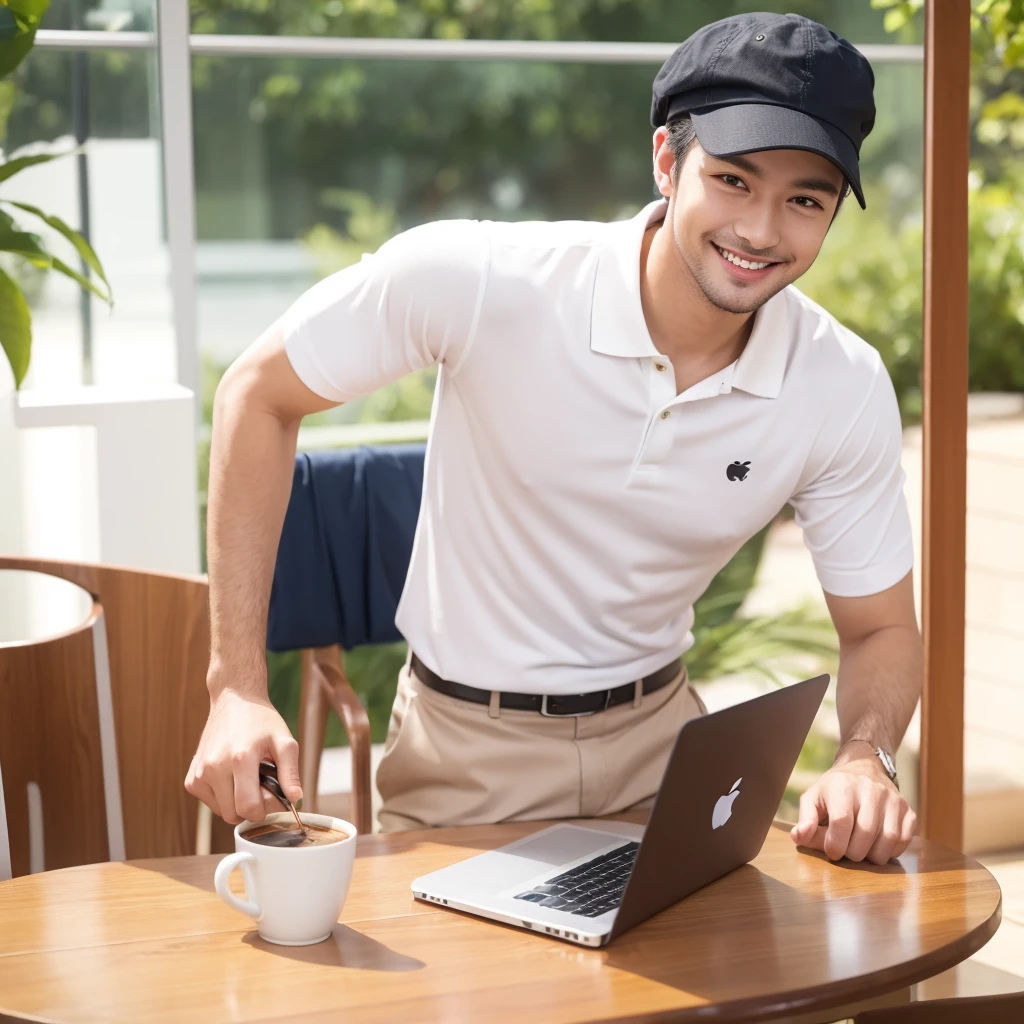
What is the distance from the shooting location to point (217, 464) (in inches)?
63.6

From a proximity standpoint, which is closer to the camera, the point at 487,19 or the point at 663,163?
the point at 663,163

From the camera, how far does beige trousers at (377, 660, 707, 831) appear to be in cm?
173

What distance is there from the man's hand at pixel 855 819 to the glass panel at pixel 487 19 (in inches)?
109

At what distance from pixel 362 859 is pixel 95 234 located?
5.79 feet

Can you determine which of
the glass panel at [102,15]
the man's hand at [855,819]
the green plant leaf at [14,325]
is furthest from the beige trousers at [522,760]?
the glass panel at [102,15]

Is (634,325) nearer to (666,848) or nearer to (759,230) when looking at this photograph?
(759,230)

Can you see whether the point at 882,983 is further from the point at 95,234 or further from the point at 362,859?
the point at 95,234

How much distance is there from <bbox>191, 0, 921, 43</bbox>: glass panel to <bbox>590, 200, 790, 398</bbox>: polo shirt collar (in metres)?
2.21

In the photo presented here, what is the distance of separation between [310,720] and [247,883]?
128 centimetres

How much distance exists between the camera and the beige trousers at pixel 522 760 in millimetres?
1730

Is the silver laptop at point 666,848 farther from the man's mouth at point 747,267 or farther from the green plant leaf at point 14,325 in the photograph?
the green plant leaf at point 14,325

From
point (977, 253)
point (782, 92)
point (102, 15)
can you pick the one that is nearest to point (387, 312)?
point (782, 92)

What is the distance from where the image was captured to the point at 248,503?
5.24ft

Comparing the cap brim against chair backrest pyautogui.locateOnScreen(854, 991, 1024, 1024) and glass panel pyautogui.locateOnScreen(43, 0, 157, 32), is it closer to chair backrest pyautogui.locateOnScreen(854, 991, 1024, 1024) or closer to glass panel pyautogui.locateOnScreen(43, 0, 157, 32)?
chair backrest pyautogui.locateOnScreen(854, 991, 1024, 1024)
